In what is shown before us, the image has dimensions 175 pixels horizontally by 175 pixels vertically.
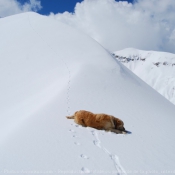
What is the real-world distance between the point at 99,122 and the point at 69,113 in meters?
1.74

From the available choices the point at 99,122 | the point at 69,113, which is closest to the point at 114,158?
the point at 99,122

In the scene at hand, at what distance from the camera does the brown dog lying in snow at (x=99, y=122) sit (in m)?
6.28

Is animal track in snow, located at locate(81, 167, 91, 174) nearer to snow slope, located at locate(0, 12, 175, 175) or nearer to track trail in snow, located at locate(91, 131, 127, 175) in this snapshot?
snow slope, located at locate(0, 12, 175, 175)

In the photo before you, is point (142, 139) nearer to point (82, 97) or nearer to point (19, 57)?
point (82, 97)

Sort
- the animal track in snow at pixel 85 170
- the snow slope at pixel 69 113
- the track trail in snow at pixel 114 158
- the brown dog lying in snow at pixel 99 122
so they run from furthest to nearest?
the brown dog lying in snow at pixel 99 122
the snow slope at pixel 69 113
the track trail in snow at pixel 114 158
the animal track in snow at pixel 85 170

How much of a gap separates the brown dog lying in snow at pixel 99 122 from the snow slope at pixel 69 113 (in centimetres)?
28

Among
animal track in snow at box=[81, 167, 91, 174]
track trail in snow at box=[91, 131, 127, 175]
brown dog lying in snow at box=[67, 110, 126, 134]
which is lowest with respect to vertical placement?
animal track in snow at box=[81, 167, 91, 174]

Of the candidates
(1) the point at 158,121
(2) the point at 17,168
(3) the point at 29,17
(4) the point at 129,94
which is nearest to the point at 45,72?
(4) the point at 129,94

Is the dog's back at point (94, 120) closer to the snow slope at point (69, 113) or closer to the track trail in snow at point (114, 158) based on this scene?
the snow slope at point (69, 113)

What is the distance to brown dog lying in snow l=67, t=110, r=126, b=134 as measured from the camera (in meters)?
6.28

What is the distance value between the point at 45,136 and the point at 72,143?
32.1 inches

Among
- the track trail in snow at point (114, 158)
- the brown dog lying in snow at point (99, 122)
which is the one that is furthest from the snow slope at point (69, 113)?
the brown dog lying in snow at point (99, 122)

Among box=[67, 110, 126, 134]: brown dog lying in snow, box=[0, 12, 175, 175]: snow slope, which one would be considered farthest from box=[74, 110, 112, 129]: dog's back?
box=[0, 12, 175, 175]: snow slope

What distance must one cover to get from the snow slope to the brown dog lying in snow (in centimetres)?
28
